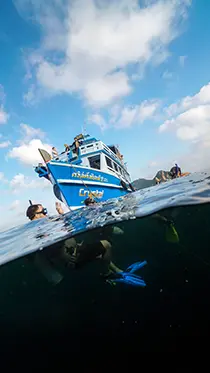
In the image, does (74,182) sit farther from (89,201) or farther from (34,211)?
(34,211)

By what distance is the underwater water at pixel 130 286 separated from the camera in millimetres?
11188

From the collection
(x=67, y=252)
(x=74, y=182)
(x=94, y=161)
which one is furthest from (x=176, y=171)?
(x=67, y=252)

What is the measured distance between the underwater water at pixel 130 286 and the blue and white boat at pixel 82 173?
A: 2545mm

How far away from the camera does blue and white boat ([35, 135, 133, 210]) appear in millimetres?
16906

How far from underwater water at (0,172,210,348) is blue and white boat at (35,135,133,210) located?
8.35ft

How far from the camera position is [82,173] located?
1742 cm

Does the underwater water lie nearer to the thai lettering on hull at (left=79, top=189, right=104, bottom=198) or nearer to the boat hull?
the boat hull

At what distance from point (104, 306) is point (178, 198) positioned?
14.0m

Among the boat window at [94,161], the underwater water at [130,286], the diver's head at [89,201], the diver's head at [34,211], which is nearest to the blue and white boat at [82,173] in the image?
the boat window at [94,161]

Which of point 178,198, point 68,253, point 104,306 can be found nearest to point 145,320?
point 104,306

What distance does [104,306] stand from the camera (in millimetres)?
17969

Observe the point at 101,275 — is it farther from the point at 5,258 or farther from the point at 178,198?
the point at 178,198

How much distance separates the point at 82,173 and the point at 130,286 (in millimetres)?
10290

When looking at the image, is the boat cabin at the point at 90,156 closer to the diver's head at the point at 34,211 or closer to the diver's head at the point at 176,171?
the diver's head at the point at 176,171
